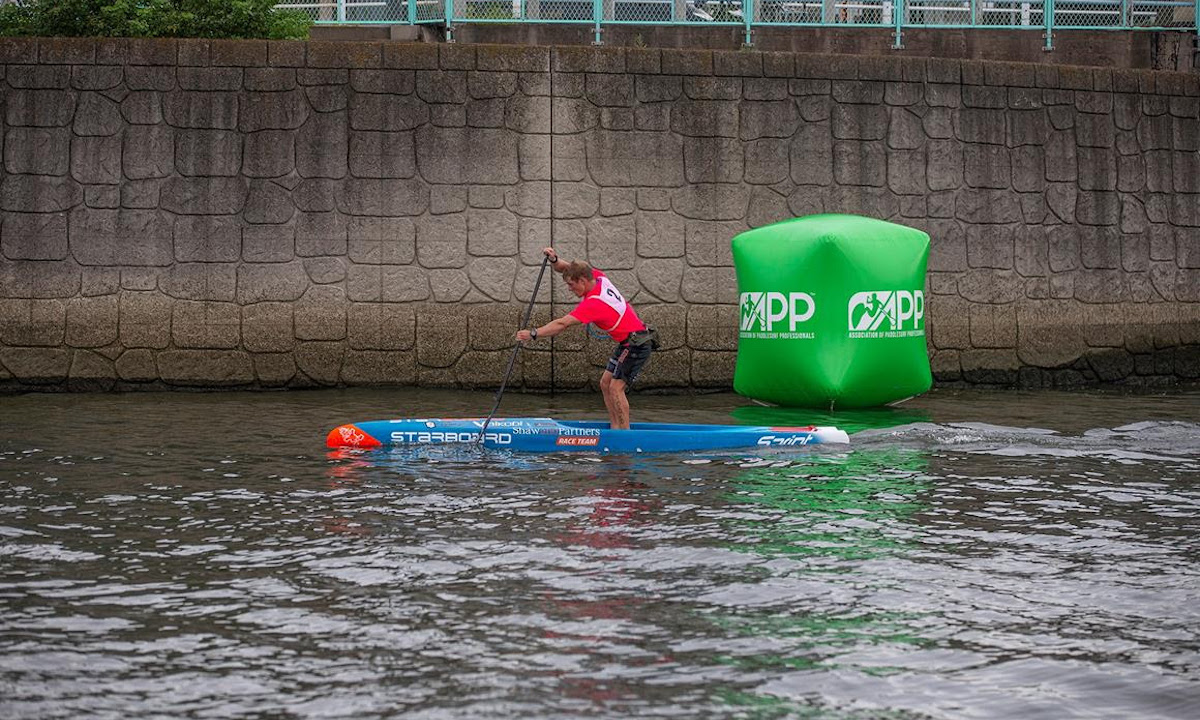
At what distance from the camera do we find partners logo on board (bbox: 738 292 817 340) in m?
12.9

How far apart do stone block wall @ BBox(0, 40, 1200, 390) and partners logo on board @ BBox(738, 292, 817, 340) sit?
5.93ft

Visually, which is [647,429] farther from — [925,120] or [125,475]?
[925,120]

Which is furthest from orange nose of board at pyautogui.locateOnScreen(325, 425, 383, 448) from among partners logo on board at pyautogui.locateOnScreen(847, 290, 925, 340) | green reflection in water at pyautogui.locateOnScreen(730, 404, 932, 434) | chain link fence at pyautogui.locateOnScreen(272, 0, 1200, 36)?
chain link fence at pyautogui.locateOnScreen(272, 0, 1200, 36)

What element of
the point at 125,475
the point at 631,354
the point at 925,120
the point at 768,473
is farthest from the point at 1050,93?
the point at 125,475

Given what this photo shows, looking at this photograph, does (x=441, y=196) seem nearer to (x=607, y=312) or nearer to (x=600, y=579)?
(x=607, y=312)

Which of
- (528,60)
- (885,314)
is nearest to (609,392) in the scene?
(885,314)

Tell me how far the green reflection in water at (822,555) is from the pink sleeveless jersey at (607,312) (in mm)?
2097

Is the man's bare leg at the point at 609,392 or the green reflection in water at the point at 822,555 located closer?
Answer: the green reflection in water at the point at 822,555

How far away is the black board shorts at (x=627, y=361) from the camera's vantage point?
12117 millimetres

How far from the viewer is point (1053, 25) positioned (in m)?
17.0

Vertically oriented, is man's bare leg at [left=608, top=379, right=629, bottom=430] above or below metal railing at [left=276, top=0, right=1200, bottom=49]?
below

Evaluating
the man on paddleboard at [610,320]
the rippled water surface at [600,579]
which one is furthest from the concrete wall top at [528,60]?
the rippled water surface at [600,579]

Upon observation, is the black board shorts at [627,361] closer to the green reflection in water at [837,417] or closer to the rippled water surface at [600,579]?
the green reflection in water at [837,417]

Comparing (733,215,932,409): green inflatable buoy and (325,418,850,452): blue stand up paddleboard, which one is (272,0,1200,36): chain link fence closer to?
(733,215,932,409): green inflatable buoy
